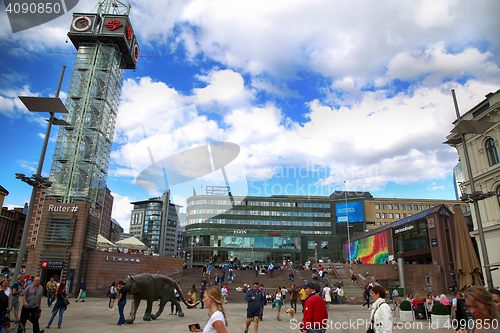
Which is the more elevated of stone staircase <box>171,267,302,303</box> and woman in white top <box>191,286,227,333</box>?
woman in white top <box>191,286,227,333</box>

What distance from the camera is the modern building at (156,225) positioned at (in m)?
176

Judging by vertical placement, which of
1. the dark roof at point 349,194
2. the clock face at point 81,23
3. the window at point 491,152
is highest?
the clock face at point 81,23

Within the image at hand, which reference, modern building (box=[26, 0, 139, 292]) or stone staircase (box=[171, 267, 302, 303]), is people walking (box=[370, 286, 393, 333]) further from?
modern building (box=[26, 0, 139, 292])

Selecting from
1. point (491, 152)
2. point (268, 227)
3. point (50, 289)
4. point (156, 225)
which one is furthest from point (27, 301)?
point (156, 225)

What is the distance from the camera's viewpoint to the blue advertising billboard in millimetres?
88625

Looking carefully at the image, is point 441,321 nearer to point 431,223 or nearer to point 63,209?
point 431,223

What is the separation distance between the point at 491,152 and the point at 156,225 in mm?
171955

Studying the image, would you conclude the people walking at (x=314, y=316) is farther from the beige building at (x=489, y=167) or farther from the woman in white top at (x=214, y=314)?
the beige building at (x=489, y=167)

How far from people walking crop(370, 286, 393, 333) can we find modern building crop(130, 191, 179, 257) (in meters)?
173

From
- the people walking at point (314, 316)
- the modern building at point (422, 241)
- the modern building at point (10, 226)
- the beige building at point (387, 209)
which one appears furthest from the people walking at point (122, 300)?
the modern building at point (10, 226)

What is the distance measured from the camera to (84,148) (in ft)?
146

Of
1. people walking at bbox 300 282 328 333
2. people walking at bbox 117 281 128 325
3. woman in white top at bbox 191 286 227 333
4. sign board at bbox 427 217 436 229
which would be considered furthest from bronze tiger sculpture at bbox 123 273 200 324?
sign board at bbox 427 217 436 229

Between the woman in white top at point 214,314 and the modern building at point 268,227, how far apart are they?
77728 mm

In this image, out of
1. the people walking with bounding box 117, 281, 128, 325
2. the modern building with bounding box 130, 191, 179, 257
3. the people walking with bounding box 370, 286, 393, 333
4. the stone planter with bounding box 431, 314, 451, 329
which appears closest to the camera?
the people walking with bounding box 370, 286, 393, 333
